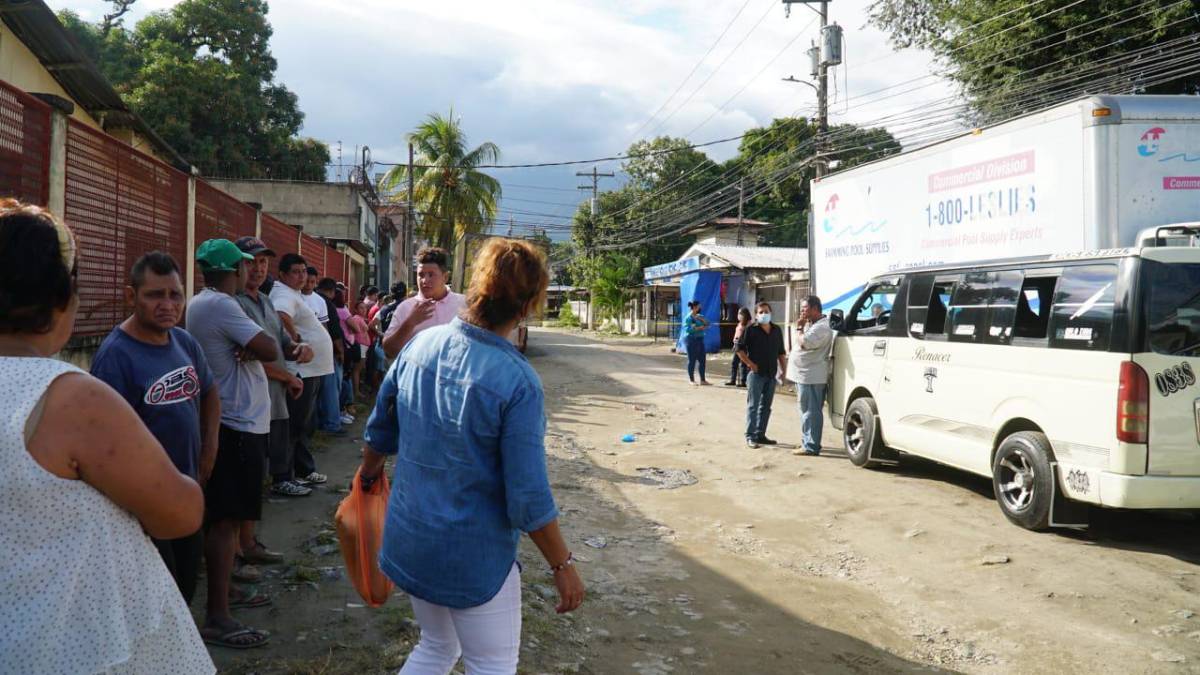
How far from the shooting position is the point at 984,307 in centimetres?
686

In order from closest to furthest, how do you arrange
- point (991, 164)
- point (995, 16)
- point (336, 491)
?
point (336, 491), point (991, 164), point (995, 16)

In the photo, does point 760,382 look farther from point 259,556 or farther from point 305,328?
point 259,556

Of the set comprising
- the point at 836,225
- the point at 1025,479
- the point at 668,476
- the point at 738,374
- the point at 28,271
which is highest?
the point at 836,225

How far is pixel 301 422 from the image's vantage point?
6.23 metres

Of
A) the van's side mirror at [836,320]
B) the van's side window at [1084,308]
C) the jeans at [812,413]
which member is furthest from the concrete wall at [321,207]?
the van's side window at [1084,308]

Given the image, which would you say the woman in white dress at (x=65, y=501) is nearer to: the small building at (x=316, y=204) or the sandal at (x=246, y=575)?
the sandal at (x=246, y=575)

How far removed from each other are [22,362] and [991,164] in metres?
9.22

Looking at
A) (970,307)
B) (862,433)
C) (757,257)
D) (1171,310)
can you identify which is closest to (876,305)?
(862,433)

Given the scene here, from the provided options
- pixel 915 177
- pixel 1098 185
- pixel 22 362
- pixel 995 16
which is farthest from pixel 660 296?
pixel 22 362

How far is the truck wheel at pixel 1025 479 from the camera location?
→ 19.5ft

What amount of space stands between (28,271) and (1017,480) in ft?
21.3

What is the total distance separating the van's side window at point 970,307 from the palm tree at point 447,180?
26.0 meters

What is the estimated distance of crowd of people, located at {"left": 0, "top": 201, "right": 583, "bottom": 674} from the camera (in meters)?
1.50

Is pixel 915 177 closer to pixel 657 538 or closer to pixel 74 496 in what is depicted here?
pixel 657 538
